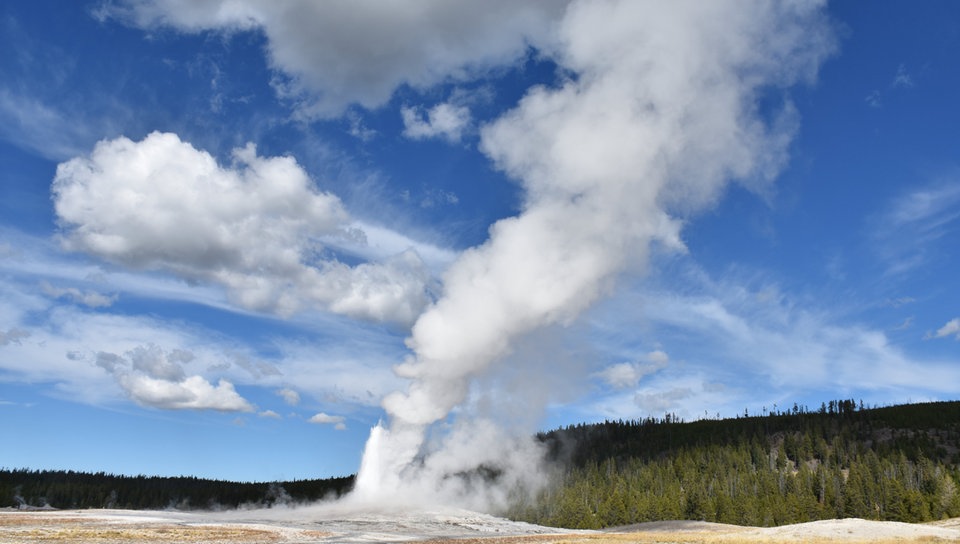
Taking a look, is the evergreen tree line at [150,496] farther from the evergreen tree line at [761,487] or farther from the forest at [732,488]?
the evergreen tree line at [761,487]

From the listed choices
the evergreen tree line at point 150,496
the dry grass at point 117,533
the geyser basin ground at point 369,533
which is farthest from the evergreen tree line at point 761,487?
the evergreen tree line at point 150,496

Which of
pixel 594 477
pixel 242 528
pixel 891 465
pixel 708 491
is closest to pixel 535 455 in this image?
pixel 594 477

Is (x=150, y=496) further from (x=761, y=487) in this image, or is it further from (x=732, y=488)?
(x=761, y=487)

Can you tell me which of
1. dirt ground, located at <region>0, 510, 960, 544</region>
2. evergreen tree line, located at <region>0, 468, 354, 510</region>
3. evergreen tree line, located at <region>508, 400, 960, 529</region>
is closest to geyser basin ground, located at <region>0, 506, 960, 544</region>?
dirt ground, located at <region>0, 510, 960, 544</region>

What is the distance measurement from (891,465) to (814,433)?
190 ft

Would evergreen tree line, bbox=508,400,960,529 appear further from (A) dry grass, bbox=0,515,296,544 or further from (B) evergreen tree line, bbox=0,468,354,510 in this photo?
(B) evergreen tree line, bbox=0,468,354,510

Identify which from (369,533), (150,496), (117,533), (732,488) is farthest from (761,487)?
(150,496)

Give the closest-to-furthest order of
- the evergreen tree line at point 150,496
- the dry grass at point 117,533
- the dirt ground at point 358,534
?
1. the dry grass at point 117,533
2. the dirt ground at point 358,534
3. the evergreen tree line at point 150,496

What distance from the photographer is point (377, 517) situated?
9438 cm

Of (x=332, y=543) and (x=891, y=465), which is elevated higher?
(x=891, y=465)

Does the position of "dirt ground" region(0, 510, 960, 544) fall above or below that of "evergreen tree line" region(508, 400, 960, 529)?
below

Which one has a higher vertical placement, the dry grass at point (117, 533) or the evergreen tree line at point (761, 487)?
the evergreen tree line at point (761, 487)

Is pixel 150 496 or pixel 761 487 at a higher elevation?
pixel 761 487

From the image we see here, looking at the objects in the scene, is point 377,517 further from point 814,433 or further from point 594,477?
point 814,433
